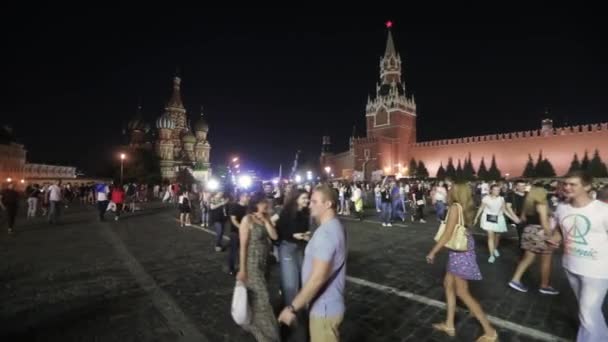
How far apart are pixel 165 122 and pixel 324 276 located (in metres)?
66.5

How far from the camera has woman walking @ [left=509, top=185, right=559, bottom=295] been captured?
15.4 ft

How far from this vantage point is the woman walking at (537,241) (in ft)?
15.4

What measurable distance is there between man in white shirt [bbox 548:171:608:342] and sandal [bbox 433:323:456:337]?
42.1 inches

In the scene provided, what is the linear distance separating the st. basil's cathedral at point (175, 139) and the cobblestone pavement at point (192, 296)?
2145 inches

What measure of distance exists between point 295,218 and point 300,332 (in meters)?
1.32

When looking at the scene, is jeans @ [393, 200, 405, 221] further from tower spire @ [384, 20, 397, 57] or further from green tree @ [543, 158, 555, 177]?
tower spire @ [384, 20, 397, 57]

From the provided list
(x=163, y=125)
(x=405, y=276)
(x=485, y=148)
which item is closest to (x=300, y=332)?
(x=405, y=276)

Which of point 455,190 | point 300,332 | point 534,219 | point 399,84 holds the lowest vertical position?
point 300,332

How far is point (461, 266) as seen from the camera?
11.4 feet

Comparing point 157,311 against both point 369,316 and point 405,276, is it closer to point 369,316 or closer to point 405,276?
point 369,316

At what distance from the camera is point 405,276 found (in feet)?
18.5

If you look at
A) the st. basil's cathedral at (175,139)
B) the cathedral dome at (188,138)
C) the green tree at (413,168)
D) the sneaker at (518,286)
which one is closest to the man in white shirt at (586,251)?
the sneaker at (518,286)

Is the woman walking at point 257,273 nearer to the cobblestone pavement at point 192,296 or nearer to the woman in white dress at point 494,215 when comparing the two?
the cobblestone pavement at point 192,296

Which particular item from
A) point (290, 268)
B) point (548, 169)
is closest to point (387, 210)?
point (290, 268)
